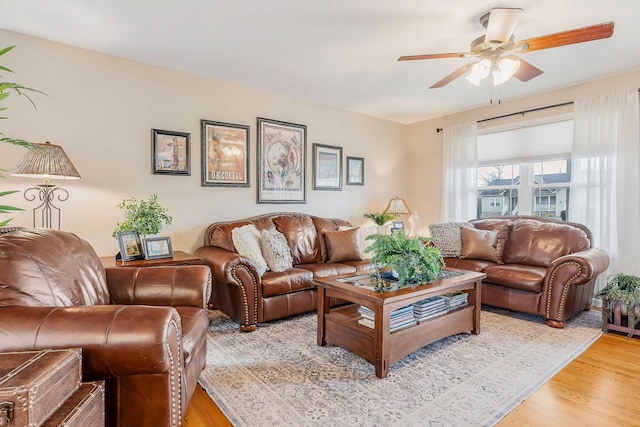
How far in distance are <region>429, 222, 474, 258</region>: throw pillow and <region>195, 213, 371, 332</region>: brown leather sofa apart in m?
0.98

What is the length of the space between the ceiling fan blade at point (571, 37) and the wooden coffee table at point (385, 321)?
1717 mm

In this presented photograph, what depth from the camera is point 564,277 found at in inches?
118

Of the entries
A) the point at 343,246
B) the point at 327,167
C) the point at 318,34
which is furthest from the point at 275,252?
the point at 318,34

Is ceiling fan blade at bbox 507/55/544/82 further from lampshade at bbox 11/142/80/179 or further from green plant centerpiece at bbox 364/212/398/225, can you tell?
lampshade at bbox 11/142/80/179

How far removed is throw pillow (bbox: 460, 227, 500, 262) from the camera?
3.82 metres

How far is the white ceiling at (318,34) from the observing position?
2320mm

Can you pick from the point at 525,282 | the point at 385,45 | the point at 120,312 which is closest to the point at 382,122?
the point at 385,45

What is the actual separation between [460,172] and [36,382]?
199 inches

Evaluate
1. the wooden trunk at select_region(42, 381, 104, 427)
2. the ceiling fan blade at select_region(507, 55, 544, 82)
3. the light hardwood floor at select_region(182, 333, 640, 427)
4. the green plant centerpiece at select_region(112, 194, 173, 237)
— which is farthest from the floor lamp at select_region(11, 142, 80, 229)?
the ceiling fan blade at select_region(507, 55, 544, 82)

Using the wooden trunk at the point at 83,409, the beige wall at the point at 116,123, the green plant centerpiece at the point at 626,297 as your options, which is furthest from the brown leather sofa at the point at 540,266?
the wooden trunk at the point at 83,409

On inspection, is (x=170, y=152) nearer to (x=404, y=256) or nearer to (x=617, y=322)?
(x=404, y=256)

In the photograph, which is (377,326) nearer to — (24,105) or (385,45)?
(385,45)

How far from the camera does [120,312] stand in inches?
53.6

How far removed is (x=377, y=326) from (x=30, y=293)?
5.91 ft
